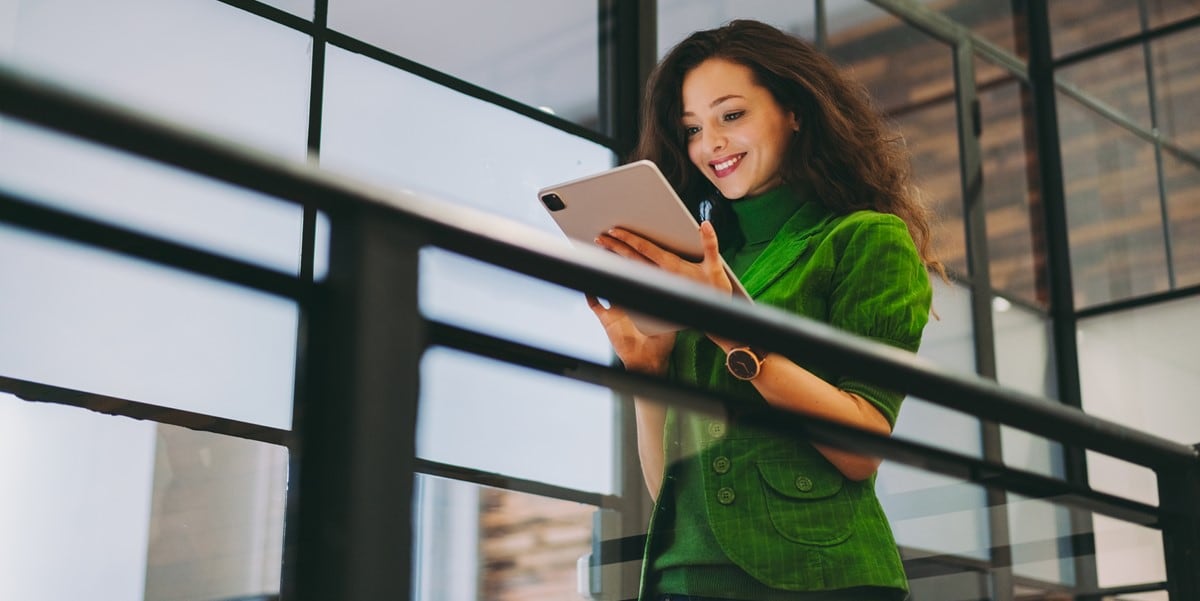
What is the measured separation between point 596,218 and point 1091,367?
450 centimetres

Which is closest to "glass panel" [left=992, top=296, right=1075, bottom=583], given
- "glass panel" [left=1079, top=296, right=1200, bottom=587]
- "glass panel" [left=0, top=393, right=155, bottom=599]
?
"glass panel" [left=1079, top=296, right=1200, bottom=587]

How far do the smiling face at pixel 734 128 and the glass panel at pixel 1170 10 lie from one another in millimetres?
4529

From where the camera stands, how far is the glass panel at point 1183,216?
5.45 metres

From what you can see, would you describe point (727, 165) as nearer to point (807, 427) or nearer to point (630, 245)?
point (630, 245)

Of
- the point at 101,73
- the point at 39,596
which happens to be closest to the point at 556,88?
the point at 101,73

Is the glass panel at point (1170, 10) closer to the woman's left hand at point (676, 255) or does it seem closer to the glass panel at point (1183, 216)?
the glass panel at point (1183, 216)

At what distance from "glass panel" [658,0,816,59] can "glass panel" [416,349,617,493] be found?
3005 mm

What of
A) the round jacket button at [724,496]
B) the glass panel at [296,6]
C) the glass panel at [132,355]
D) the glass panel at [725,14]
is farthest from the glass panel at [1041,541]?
the glass panel at [725,14]

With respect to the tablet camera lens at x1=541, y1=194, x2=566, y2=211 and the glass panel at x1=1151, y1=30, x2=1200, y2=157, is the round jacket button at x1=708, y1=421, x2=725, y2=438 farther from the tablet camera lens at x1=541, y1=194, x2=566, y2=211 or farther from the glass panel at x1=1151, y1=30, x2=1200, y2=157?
the glass panel at x1=1151, y1=30, x2=1200, y2=157

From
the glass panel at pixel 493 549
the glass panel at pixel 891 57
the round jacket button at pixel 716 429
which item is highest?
the glass panel at pixel 891 57

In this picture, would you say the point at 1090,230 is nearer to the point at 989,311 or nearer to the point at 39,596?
the point at 989,311

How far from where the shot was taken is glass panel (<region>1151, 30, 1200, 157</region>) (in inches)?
220

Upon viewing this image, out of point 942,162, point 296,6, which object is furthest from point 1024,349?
A: point 296,6

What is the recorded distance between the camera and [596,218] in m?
1.51
